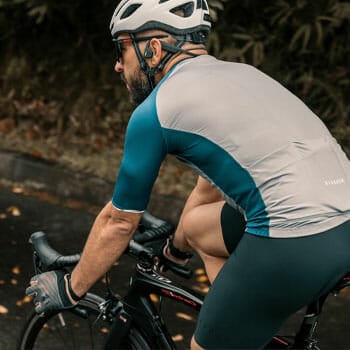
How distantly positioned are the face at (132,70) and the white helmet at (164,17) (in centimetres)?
5

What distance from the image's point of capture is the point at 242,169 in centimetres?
263

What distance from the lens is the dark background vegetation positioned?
7652 mm

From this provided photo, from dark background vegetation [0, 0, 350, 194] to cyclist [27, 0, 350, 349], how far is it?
402 centimetres

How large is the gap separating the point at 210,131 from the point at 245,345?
0.77 metres

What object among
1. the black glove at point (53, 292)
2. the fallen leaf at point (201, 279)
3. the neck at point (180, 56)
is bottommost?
the fallen leaf at point (201, 279)

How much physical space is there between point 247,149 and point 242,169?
0.07 meters

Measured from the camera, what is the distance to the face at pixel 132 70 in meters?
2.88

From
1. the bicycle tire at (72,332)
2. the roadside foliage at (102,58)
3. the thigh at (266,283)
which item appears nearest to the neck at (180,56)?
the thigh at (266,283)

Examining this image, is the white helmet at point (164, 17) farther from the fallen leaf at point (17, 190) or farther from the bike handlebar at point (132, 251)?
the fallen leaf at point (17, 190)

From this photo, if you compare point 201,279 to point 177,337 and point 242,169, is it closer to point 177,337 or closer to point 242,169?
point 177,337

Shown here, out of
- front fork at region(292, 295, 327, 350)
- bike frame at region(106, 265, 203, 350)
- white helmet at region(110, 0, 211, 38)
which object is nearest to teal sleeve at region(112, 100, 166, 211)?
white helmet at region(110, 0, 211, 38)

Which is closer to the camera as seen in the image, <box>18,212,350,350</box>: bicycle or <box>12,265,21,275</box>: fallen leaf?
<box>18,212,350,350</box>: bicycle

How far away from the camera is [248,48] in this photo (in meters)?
7.75

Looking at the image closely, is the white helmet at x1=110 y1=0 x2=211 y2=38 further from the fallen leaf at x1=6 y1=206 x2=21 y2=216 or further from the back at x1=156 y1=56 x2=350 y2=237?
the fallen leaf at x1=6 y1=206 x2=21 y2=216
